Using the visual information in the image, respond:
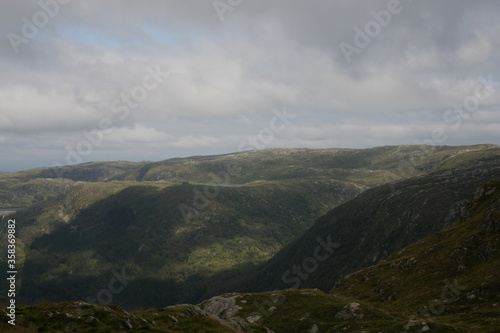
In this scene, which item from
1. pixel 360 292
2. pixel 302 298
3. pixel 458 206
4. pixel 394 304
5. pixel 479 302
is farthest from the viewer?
pixel 458 206

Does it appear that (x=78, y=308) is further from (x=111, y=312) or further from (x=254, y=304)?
(x=254, y=304)

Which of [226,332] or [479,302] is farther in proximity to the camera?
[479,302]

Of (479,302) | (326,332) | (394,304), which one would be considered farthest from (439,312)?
(326,332)

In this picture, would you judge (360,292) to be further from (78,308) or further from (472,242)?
(78,308)

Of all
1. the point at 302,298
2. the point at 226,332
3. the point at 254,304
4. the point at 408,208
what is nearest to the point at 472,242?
the point at 302,298

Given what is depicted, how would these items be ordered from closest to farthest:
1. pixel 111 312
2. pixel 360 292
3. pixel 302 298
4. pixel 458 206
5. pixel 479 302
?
pixel 111 312
pixel 479 302
pixel 302 298
pixel 360 292
pixel 458 206

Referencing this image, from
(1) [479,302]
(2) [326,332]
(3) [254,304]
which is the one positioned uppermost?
(1) [479,302]

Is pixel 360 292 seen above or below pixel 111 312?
below
